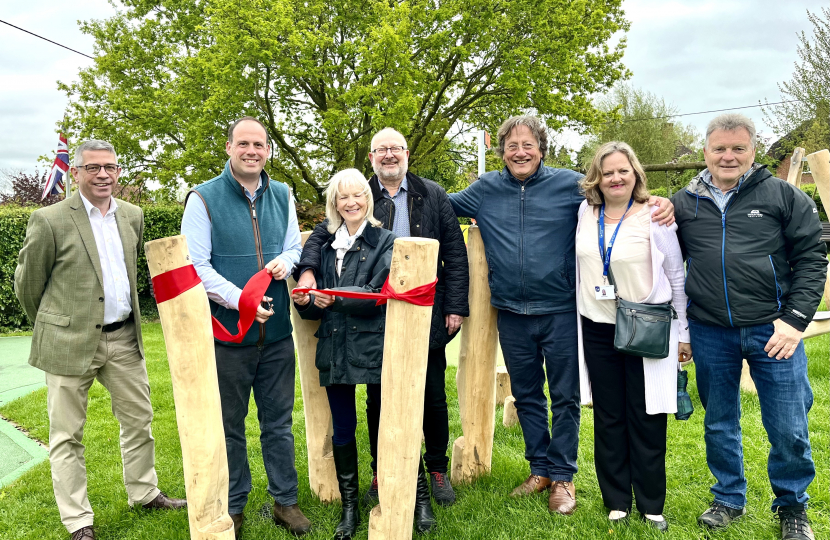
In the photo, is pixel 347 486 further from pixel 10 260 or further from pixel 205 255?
pixel 10 260

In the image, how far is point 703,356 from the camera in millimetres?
3363

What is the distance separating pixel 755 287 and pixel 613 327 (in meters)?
0.77

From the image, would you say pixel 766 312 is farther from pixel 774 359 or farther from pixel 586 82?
pixel 586 82

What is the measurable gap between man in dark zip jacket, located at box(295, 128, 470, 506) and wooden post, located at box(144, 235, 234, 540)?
0.95m

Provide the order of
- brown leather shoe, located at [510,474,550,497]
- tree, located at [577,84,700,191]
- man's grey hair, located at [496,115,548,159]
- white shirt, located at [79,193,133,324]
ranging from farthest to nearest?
tree, located at [577,84,700,191] < brown leather shoe, located at [510,474,550,497] < man's grey hair, located at [496,115,548,159] < white shirt, located at [79,193,133,324]

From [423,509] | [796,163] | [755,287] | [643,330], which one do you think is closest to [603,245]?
[643,330]

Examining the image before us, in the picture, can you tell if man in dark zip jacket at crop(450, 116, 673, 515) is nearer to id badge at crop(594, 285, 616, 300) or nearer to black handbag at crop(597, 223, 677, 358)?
id badge at crop(594, 285, 616, 300)

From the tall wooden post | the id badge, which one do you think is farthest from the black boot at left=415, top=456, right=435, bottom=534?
the tall wooden post

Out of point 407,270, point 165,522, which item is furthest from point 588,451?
point 165,522

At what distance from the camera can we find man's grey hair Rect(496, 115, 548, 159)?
3689 millimetres

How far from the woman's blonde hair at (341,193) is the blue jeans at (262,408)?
81cm

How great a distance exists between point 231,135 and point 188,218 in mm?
555

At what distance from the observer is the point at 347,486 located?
3475mm

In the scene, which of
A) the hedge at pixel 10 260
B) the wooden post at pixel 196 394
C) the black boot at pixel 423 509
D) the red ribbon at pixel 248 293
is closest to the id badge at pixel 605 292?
the red ribbon at pixel 248 293
